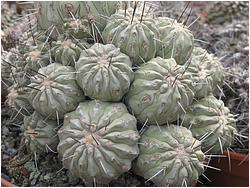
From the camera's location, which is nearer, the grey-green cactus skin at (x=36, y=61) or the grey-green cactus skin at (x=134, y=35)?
the grey-green cactus skin at (x=134, y=35)

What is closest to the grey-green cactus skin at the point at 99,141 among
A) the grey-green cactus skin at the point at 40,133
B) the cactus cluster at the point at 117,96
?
the cactus cluster at the point at 117,96

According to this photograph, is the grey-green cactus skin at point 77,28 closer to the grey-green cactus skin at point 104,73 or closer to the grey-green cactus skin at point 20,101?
the grey-green cactus skin at point 104,73

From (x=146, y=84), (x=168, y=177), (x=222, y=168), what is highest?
(x=146, y=84)

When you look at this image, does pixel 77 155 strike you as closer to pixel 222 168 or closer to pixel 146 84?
pixel 146 84

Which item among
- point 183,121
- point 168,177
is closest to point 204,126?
point 183,121

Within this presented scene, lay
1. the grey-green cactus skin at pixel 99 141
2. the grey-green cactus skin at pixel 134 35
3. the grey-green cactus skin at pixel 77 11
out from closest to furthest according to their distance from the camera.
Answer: the grey-green cactus skin at pixel 99 141, the grey-green cactus skin at pixel 134 35, the grey-green cactus skin at pixel 77 11

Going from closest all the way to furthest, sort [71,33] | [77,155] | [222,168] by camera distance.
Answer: [77,155] < [71,33] < [222,168]

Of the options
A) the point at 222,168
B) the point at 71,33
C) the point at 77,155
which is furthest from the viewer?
the point at 222,168
